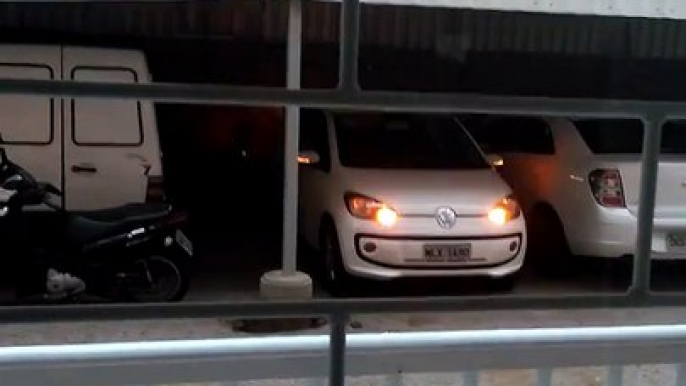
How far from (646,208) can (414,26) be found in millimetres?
9714

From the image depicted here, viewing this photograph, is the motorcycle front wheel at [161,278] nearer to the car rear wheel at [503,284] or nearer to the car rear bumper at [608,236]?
the car rear wheel at [503,284]

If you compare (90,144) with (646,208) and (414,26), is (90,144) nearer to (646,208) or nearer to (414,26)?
(414,26)

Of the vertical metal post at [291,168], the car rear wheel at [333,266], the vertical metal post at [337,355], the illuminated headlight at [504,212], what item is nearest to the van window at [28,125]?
Result: the vertical metal post at [291,168]

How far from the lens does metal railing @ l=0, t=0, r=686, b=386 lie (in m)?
1.23

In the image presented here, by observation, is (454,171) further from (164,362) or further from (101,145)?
(164,362)

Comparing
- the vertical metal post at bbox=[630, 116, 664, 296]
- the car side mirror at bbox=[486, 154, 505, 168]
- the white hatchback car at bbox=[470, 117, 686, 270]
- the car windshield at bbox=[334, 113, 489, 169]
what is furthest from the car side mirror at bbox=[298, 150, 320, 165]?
the vertical metal post at bbox=[630, 116, 664, 296]

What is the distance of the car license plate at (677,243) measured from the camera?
6594mm

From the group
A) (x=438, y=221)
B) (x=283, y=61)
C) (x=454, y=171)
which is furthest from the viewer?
(x=283, y=61)

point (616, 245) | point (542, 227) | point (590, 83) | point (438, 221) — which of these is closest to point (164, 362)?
point (438, 221)

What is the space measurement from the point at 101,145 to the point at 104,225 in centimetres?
103

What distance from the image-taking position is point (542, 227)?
7809 millimetres

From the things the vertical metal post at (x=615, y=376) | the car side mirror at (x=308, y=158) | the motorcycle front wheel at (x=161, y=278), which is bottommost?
the motorcycle front wheel at (x=161, y=278)

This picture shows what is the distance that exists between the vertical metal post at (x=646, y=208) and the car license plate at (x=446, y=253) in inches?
213

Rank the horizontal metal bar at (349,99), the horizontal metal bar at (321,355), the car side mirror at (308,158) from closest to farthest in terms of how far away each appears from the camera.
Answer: the horizontal metal bar at (349,99) → the horizontal metal bar at (321,355) → the car side mirror at (308,158)
